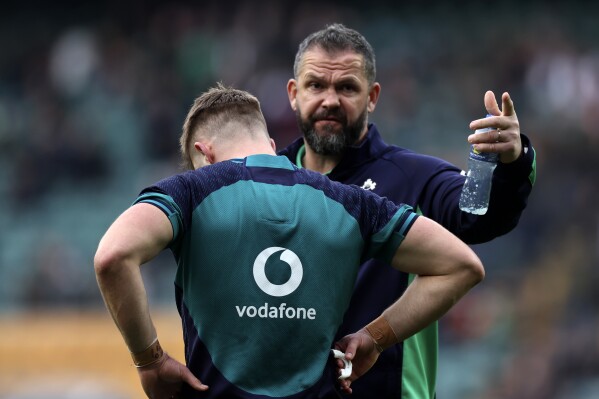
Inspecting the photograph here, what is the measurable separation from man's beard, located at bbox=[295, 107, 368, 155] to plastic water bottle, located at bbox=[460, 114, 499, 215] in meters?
0.74

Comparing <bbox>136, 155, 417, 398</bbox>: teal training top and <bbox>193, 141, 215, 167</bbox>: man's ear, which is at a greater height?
<bbox>193, 141, 215, 167</bbox>: man's ear

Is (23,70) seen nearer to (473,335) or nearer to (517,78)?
(517,78)

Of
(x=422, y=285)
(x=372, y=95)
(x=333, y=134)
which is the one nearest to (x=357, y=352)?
(x=422, y=285)

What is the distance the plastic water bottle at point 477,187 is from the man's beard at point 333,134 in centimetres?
74

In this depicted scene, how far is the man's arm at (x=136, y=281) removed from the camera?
3582 millimetres

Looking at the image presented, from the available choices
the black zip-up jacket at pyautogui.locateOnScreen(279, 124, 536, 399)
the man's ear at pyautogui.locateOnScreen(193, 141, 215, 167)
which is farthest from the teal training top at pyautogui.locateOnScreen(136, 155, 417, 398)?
the black zip-up jacket at pyautogui.locateOnScreen(279, 124, 536, 399)

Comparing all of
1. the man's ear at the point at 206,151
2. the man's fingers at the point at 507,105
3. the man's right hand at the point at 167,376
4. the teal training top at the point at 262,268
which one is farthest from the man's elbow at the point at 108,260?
the man's fingers at the point at 507,105

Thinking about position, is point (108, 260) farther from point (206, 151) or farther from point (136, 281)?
point (206, 151)

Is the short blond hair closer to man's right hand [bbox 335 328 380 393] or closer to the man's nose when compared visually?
man's right hand [bbox 335 328 380 393]

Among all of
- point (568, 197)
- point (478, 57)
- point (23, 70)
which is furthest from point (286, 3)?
point (568, 197)

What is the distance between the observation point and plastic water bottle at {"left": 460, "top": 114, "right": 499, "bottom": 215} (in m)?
4.49

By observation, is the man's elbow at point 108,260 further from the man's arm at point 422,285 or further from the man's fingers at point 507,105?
the man's fingers at point 507,105

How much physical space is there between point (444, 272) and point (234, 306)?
0.72m

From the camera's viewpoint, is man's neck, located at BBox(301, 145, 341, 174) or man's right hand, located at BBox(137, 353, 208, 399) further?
man's neck, located at BBox(301, 145, 341, 174)
